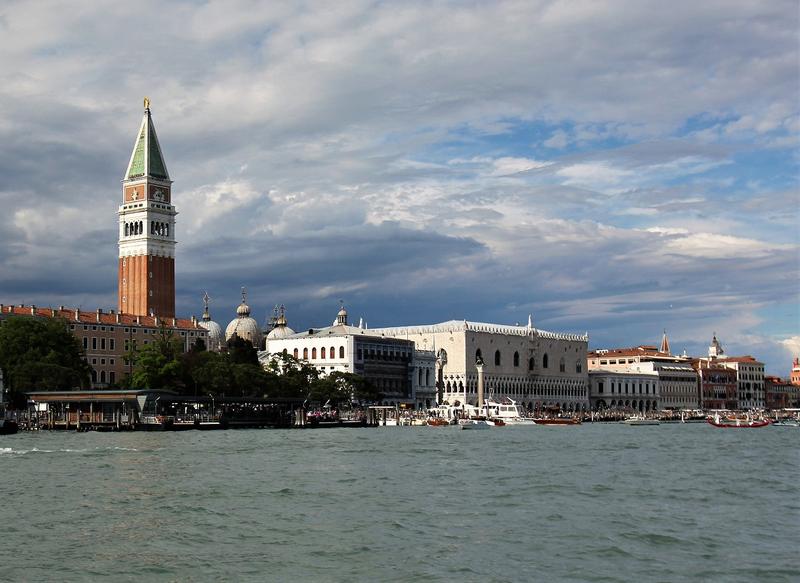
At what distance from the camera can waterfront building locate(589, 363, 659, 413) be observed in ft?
472

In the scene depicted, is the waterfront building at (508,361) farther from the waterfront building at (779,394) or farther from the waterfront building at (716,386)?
the waterfront building at (779,394)

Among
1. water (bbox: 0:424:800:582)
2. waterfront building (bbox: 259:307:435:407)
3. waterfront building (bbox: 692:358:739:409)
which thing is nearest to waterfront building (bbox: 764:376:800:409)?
waterfront building (bbox: 692:358:739:409)

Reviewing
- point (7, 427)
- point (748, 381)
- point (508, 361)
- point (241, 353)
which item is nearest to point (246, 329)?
point (508, 361)

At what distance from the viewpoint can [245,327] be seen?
132 m

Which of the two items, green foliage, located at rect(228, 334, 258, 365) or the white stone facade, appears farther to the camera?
the white stone facade

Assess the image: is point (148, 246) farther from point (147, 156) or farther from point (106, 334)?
point (106, 334)

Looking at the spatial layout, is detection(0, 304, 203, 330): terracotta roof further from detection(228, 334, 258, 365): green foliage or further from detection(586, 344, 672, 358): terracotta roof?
detection(586, 344, 672, 358): terracotta roof

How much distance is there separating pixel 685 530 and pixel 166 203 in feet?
332

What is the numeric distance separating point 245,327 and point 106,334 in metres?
32.4

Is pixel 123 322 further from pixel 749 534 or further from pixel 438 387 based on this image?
pixel 749 534

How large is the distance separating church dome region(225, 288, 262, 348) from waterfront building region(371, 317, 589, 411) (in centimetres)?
1330

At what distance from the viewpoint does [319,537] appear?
73.3 feet

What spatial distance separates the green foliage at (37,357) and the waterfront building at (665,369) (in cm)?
8748

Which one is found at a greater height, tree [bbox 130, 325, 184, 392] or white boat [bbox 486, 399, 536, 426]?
tree [bbox 130, 325, 184, 392]
